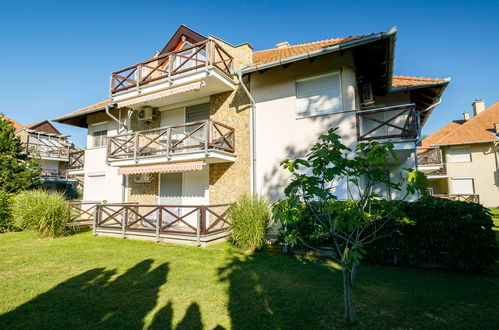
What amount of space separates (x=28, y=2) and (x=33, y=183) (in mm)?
10887

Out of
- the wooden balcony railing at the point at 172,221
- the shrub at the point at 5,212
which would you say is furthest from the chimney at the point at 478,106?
the shrub at the point at 5,212

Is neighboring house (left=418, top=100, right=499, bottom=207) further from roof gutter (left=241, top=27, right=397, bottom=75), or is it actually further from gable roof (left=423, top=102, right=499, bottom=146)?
roof gutter (left=241, top=27, right=397, bottom=75)

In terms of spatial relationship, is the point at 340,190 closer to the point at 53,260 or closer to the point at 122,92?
the point at 53,260

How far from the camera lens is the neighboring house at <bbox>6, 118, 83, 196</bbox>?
30.5 meters

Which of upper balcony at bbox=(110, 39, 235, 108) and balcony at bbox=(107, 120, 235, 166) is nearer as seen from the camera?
balcony at bbox=(107, 120, 235, 166)

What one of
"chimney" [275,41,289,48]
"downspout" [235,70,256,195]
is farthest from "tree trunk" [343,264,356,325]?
"chimney" [275,41,289,48]

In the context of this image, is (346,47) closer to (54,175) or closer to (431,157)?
(431,157)

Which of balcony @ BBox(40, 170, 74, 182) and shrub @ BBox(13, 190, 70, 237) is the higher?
balcony @ BBox(40, 170, 74, 182)

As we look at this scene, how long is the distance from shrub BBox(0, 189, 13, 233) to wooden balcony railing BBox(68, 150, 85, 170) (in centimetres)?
443

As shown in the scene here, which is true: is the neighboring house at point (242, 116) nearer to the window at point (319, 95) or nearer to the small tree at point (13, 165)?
the window at point (319, 95)

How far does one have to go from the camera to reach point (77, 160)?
18.0 m

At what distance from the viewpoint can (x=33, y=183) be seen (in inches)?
650

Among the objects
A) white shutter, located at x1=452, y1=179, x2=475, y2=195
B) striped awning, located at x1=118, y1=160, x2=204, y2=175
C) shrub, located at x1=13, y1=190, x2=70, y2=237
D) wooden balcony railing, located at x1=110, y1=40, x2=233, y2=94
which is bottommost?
shrub, located at x1=13, y1=190, x2=70, y2=237

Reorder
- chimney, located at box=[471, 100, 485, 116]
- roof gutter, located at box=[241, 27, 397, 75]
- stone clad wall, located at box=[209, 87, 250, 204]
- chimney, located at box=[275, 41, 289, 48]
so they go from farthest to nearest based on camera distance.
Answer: chimney, located at box=[471, 100, 485, 116] → chimney, located at box=[275, 41, 289, 48] → stone clad wall, located at box=[209, 87, 250, 204] → roof gutter, located at box=[241, 27, 397, 75]
